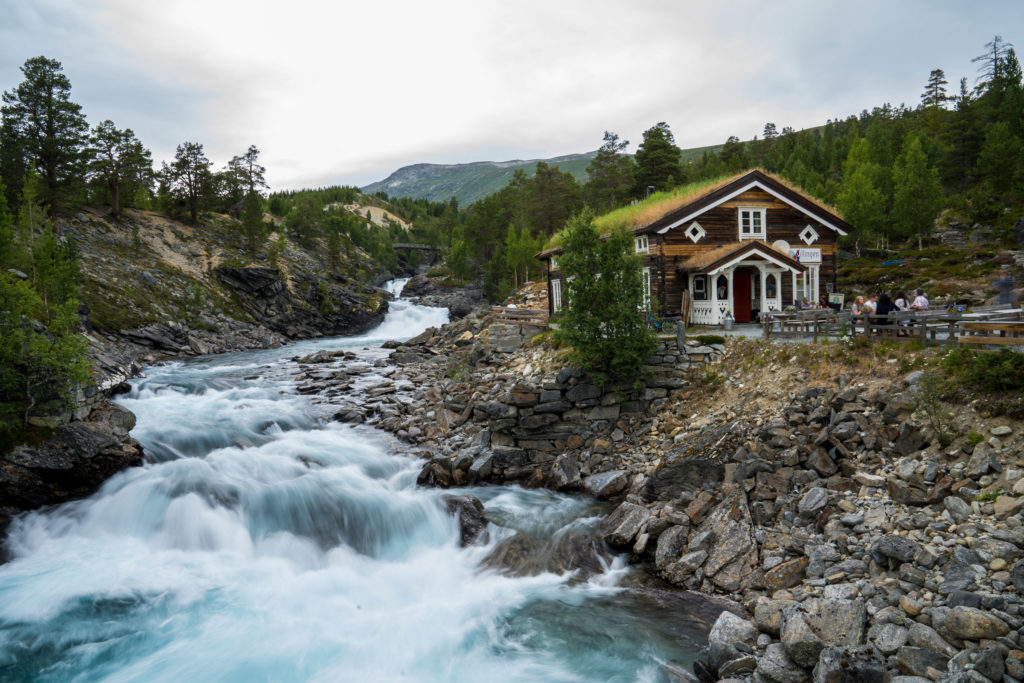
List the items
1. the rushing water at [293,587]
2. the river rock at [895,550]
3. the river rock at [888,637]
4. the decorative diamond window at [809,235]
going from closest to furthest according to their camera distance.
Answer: the river rock at [888,637] < the river rock at [895,550] < the rushing water at [293,587] < the decorative diamond window at [809,235]

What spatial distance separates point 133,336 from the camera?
40.5 m

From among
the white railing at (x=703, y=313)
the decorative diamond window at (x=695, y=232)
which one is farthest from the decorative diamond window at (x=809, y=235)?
the white railing at (x=703, y=313)

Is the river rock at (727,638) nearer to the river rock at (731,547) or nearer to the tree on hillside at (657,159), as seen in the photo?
the river rock at (731,547)

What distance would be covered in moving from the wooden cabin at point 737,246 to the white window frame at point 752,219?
0.16 feet

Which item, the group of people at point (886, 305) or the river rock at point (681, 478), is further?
the group of people at point (886, 305)

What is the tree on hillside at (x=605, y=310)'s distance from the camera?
1995 centimetres

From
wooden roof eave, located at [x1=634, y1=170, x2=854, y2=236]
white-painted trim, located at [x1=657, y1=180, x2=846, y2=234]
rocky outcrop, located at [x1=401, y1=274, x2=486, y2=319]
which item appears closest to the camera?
wooden roof eave, located at [x1=634, y1=170, x2=854, y2=236]

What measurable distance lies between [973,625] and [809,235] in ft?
79.0

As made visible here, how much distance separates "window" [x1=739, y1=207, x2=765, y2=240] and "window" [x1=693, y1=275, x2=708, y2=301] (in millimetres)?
3071

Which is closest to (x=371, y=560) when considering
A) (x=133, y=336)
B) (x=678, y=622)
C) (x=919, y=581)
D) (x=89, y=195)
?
(x=678, y=622)

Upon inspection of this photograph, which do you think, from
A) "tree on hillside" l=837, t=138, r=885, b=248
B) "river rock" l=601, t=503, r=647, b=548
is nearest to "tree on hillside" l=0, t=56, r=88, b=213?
"river rock" l=601, t=503, r=647, b=548

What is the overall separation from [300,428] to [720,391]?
55.2 feet

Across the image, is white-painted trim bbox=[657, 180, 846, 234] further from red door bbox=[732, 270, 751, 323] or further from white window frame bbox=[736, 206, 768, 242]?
red door bbox=[732, 270, 751, 323]

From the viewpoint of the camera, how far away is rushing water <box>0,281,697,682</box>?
10633 millimetres
